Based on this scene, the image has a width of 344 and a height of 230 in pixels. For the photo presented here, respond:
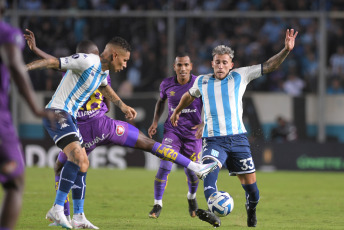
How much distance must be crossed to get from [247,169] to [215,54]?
4.64 feet

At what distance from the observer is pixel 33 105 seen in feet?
16.3

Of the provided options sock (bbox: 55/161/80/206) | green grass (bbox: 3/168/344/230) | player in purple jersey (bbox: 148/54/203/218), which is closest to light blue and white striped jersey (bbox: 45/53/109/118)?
sock (bbox: 55/161/80/206)

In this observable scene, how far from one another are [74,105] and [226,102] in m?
1.78

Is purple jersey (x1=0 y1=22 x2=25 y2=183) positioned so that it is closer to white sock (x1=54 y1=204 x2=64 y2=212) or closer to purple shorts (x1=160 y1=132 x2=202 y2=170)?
white sock (x1=54 y1=204 x2=64 y2=212)

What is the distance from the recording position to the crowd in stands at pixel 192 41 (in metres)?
17.8

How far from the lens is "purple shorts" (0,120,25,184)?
16.4ft

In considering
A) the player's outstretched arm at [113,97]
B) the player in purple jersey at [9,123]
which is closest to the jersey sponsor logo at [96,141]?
the player's outstretched arm at [113,97]

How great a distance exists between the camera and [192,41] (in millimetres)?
18344

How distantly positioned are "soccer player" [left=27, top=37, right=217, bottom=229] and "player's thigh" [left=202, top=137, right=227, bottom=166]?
0.31 feet

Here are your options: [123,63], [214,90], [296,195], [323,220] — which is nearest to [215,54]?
[214,90]

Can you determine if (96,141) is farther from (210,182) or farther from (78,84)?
(210,182)

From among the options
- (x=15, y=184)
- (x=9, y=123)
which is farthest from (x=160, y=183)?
(x=9, y=123)

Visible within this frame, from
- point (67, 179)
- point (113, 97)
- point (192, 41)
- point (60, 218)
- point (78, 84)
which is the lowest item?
point (60, 218)

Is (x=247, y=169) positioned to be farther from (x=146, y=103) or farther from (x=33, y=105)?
(x=146, y=103)
